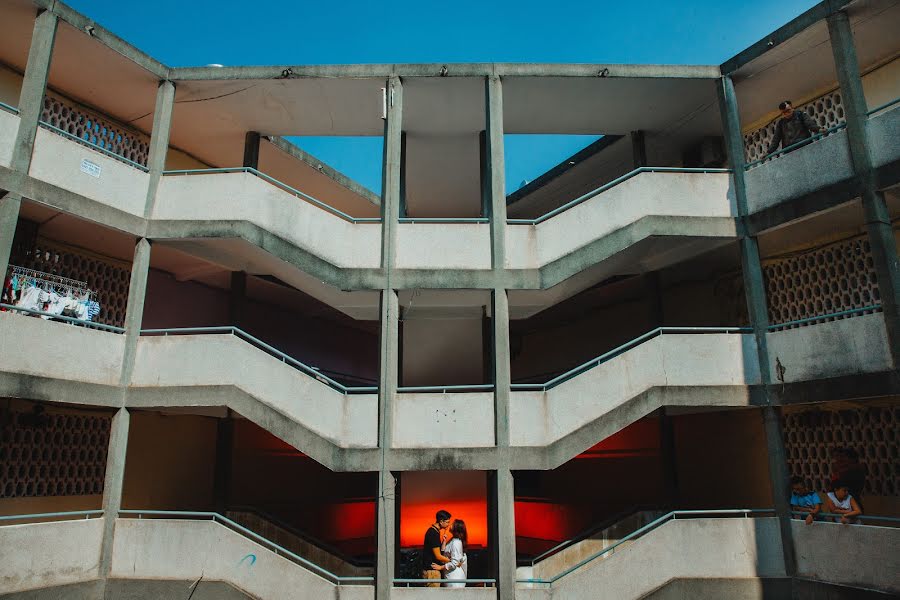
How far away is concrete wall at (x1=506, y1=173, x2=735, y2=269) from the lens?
42.8ft

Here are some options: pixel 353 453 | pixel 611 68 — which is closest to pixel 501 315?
pixel 353 453

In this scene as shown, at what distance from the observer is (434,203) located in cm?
1934

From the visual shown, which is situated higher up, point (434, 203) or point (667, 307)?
point (434, 203)

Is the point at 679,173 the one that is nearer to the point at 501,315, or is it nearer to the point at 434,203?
the point at 501,315

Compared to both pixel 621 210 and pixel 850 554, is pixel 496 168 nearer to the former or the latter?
pixel 621 210

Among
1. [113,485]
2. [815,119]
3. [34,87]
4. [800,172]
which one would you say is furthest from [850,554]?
[34,87]

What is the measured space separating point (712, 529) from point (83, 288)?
1304 centimetres

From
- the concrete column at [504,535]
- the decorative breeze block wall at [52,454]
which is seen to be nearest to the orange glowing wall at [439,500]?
the concrete column at [504,535]

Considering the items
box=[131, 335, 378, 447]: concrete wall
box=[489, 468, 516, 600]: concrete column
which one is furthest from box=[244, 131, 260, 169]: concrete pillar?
box=[489, 468, 516, 600]: concrete column

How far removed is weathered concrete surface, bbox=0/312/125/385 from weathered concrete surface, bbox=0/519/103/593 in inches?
93.7

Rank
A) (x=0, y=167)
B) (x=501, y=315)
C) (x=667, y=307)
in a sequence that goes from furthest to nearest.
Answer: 1. (x=667, y=307)
2. (x=501, y=315)
3. (x=0, y=167)

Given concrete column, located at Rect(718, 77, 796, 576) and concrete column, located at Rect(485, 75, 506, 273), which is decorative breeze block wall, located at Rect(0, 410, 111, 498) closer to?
concrete column, located at Rect(485, 75, 506, 273)

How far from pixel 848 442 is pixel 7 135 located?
15.7 meters

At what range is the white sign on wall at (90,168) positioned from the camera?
39.5 ft
